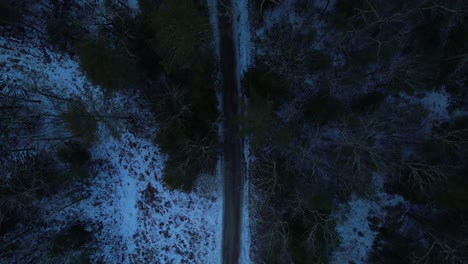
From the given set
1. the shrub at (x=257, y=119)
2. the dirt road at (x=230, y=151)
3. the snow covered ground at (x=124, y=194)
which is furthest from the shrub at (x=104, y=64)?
the shrub at (x=257, y=119)

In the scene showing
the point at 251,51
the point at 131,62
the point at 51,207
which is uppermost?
the point at 251,51

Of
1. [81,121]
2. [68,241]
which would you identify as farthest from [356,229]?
[68,241]

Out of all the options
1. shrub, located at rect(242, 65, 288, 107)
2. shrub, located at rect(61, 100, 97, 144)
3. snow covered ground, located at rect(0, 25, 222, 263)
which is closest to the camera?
shrub, located at rect(61, 100, 97, 144)

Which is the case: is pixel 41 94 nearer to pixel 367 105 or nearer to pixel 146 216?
pixel 146 216

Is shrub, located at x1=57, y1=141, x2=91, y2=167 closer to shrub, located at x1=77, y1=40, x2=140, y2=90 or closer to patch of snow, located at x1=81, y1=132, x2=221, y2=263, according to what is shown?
patch of snow, located at x1=81, y1=132, x2=221, y2=263

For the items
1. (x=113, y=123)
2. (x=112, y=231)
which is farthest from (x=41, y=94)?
(x=112, y=231)

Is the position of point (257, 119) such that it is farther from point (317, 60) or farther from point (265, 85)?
point (317, 60)

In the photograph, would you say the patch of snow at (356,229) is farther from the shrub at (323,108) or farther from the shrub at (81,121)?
the shrub at (81,121)

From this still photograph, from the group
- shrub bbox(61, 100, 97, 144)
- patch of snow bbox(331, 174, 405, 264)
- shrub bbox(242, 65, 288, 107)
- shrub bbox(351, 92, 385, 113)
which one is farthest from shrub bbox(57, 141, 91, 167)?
shrub bbox(351, 92, 385, 113)
